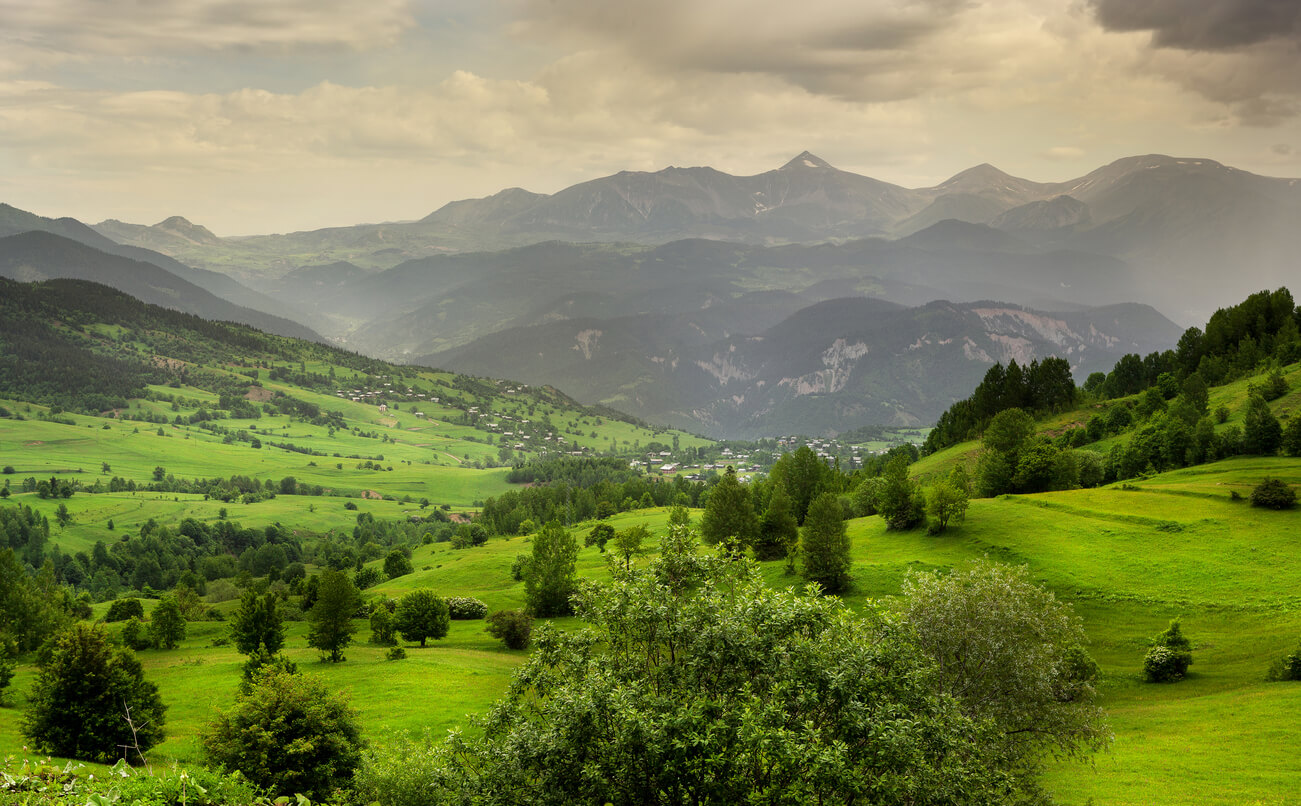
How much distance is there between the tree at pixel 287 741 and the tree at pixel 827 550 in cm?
4560

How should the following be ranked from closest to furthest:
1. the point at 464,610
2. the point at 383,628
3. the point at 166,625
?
the point at 166,625 → the point at 383,628 → the point at 464,610

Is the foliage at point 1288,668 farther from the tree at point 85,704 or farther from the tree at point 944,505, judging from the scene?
the tree at point 85,704

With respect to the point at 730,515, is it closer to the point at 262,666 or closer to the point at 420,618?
the point at 420,618

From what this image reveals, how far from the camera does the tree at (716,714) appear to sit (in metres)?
19.2

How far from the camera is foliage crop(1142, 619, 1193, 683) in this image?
45.9 metres

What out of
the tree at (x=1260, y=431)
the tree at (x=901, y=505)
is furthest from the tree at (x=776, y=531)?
the tree at (x=1260, y=431)

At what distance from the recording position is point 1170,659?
45906 millimetres

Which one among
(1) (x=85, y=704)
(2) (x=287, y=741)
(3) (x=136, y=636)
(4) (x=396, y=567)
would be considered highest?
(1) (x=85, y=704)

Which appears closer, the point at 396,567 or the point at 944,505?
the point at 944,505

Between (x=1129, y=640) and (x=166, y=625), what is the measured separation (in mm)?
92062

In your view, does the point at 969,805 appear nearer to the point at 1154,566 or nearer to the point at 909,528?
the point at 1154,566

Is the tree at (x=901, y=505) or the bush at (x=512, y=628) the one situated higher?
the tree at (x=901, y=505)

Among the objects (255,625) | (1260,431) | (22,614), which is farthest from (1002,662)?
(22,614)

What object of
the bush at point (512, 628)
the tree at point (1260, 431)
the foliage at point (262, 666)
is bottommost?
the bush at point (512, 628)
